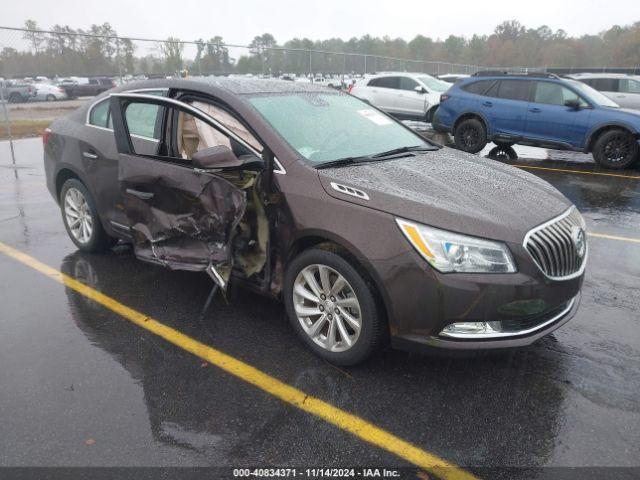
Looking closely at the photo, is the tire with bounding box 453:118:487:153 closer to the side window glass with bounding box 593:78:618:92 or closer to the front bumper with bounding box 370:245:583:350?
the side window glass with bounding box 593:78:618:92

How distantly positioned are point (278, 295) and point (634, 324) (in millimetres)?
2506

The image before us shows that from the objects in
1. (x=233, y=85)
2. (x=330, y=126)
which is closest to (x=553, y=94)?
(x=330, y=126)

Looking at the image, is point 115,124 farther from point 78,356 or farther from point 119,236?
point 78,356

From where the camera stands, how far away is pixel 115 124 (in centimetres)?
425

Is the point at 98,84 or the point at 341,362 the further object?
the point at 98,84

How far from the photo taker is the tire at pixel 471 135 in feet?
37.0

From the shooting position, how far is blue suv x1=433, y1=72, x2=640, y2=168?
9.65 meters

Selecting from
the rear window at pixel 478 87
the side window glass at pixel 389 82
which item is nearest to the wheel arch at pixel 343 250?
the rear window at pixel 478 87

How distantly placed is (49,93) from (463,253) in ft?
107

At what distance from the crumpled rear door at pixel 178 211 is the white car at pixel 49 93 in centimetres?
2833

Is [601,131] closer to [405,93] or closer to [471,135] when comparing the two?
[471,135]

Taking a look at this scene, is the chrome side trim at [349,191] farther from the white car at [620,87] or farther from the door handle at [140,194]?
the white car at [620,87]

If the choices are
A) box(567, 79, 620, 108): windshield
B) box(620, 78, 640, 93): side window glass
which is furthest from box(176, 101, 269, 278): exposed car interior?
box(620, 78, 640, 93): side window glass

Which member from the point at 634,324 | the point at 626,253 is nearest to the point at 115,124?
the point at 634,324
